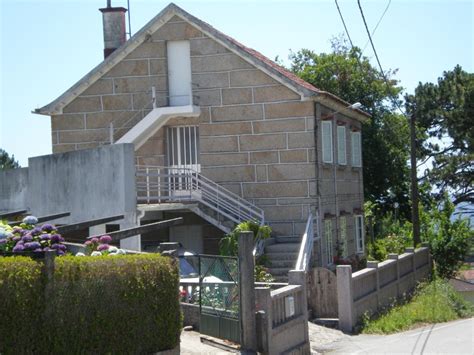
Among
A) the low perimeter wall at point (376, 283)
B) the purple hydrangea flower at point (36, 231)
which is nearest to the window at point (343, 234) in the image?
the low perimeter wall at point (376, 283)

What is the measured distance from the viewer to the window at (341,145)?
30.2 metres

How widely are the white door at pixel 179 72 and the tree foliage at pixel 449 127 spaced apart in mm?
27631

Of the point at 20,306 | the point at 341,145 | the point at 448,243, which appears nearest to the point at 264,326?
the point at 20,306

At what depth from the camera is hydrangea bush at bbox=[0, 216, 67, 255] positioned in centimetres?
1326

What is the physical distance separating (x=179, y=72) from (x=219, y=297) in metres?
13.4

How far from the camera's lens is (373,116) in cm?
4266

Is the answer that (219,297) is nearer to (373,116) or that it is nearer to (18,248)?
(18,248)

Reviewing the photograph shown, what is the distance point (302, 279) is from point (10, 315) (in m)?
7.52

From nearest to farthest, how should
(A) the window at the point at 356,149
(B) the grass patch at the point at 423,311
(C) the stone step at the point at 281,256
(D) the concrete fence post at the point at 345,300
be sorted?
(D) the concrete fence post at the point at 345,300 → (B) the grass patch at the point at 423,311 → (C) the stone step at the point at 281,256 → (A) the window at the point at 356,149

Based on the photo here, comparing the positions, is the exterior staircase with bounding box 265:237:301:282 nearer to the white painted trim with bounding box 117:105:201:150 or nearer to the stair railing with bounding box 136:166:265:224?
the stair railing with bounding box 136:166:265:224

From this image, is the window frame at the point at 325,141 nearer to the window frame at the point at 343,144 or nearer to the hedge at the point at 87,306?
the window frame at the point at 343,144

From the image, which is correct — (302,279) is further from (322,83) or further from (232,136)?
(322,83)

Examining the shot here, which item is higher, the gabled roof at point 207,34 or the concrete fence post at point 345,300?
the gabled roof at point 207,34

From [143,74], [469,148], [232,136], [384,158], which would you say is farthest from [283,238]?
[469,148]
